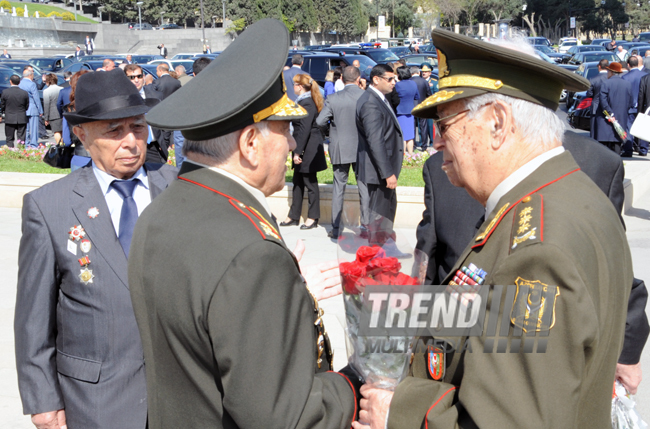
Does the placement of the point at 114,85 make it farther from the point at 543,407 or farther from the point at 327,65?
the point at 327,65

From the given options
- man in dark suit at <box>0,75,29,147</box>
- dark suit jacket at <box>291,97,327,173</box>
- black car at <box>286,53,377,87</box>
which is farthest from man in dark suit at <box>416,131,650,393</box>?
black car at <box>286,53,377,87</box>

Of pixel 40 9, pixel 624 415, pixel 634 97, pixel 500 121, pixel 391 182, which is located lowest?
pixel 624 415

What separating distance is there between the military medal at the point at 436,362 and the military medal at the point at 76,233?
159 cm

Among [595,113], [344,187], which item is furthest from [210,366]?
[595,113]

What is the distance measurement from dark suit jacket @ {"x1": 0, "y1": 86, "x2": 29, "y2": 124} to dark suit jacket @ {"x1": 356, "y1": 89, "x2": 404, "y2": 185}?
11734 millimetres

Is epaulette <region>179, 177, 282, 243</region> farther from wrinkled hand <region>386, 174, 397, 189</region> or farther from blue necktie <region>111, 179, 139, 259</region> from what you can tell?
wrinkled hand <region>386, 174, 397, 189</region>

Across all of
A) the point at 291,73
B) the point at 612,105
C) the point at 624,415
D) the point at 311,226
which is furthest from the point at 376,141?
the point at 612,105

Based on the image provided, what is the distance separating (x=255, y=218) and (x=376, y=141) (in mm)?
5488

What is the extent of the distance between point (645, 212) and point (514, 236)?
858cm

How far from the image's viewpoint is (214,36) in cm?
6488

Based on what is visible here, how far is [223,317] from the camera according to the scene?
1.54 meters

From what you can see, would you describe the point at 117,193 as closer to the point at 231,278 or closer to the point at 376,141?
the point at 231,278

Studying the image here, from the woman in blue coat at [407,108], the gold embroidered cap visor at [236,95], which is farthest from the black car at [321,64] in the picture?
the gold embroidered cap visor at [236,95]

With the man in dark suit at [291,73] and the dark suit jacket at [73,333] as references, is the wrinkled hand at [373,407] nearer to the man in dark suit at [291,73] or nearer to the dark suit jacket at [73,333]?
the dark suit jacket at [73,333]
